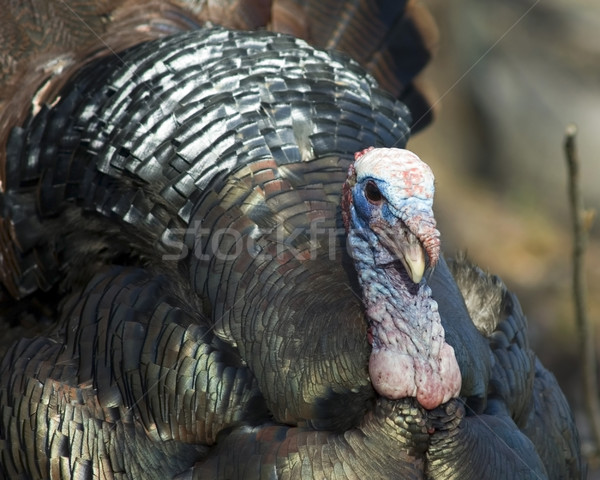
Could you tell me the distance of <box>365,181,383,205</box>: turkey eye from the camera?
2765 mm

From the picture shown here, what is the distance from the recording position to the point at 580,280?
400 cm

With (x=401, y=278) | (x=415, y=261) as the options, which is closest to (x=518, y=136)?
(x=401, y=278)

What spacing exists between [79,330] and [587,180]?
5.33 meters

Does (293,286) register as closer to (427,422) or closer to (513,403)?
(427,422)

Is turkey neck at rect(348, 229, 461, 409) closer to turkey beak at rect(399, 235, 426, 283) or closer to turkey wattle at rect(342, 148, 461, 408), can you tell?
turkey wattle at rect(342, 148, 461, 408)

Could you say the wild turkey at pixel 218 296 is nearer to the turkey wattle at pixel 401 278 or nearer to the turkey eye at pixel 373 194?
the turkey wattle at pixel 401 278

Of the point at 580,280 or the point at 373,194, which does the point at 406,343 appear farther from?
the point at 580,280

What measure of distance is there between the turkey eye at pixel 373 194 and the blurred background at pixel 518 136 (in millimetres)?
4447

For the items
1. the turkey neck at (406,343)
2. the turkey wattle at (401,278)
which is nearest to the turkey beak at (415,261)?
the turkey wattle at (401,278)

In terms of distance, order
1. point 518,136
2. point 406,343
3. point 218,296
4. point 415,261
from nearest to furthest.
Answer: point 415,261 → point 406,343 → point 218,296 → point 518,136

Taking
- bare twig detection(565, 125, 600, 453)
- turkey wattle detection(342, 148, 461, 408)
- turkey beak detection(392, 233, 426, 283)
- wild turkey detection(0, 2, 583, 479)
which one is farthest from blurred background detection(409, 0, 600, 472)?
turkey beak detection(392, 233, 426, 283)

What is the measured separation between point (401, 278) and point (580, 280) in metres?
1.51

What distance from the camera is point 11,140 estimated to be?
401 cm

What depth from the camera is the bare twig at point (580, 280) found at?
369 cm
